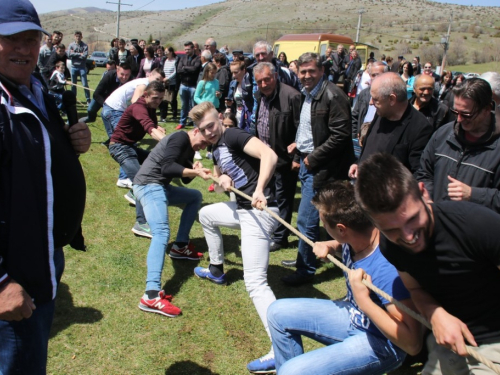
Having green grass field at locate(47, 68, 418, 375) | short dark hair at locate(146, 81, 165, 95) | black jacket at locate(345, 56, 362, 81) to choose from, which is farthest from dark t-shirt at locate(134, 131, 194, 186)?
black jacket at locate(345, 56, 362, 81)

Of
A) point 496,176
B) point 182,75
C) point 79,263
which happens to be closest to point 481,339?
point 496,176

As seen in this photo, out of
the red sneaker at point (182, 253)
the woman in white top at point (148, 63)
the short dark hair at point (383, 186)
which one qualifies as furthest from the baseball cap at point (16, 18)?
the woman in white top at point (148, 63)

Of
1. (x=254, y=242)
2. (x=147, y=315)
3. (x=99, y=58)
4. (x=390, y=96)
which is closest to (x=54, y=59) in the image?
(x=147, y=315)

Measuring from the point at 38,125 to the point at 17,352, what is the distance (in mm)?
1049

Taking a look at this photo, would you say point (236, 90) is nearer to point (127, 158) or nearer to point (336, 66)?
point (127, 158)

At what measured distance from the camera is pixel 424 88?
5.25 m

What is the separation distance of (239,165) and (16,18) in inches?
95.1

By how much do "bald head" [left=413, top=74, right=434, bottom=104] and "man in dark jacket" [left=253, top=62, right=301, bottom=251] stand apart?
4.80ft

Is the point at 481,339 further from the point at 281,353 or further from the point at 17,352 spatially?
the point at 17,352

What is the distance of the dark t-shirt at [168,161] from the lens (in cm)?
456

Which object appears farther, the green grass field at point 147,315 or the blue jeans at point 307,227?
the blue jeans at point 307,227

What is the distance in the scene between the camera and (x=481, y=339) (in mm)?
2115

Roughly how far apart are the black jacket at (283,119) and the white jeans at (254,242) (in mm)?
1408

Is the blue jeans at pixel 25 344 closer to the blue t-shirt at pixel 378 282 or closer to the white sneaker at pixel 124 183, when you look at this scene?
the blue t-shirt at pixel 378 282
